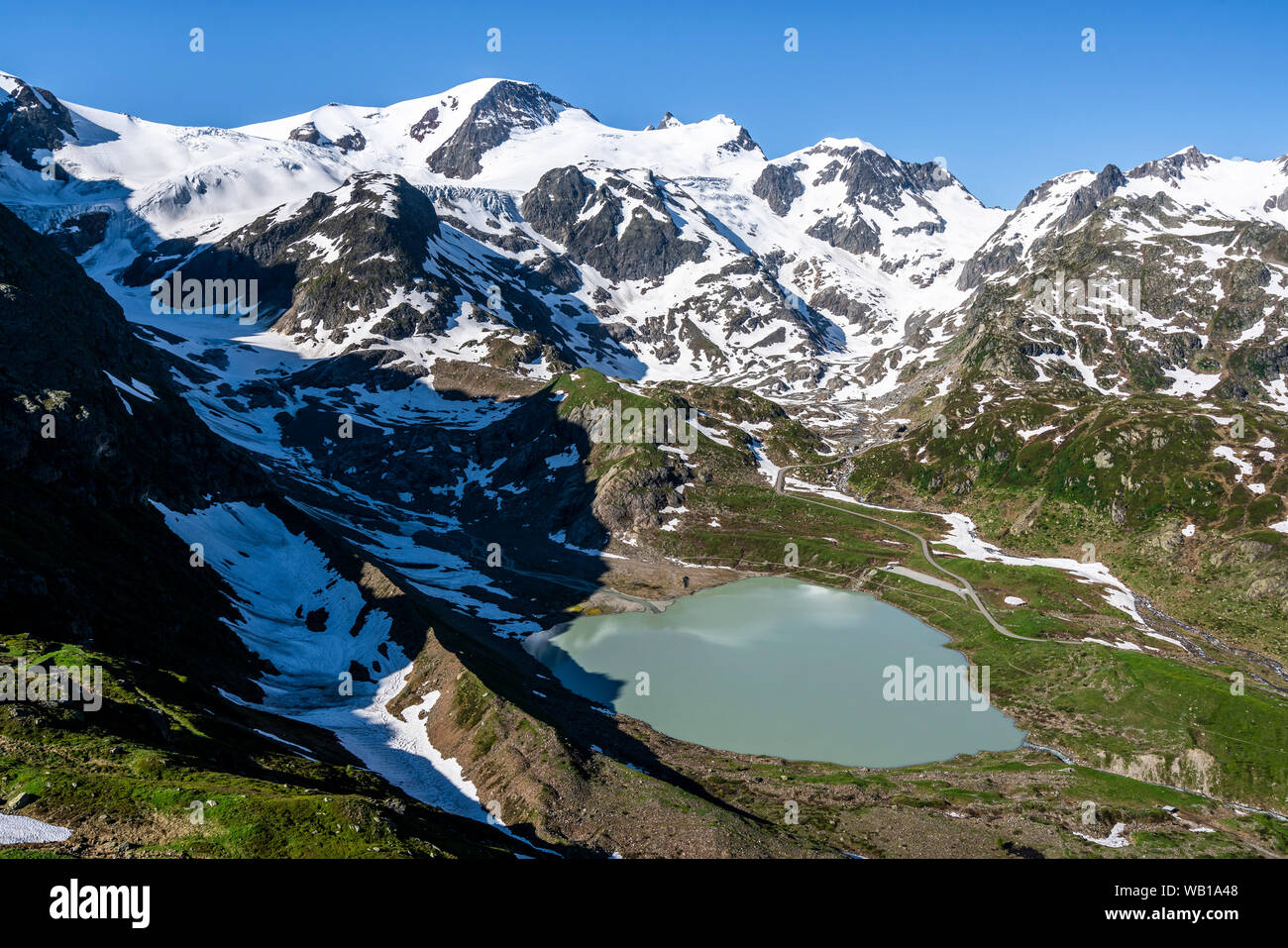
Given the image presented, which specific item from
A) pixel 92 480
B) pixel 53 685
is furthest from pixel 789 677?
Result: pixel 92 480

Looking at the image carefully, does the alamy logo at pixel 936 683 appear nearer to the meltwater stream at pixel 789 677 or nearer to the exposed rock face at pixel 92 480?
the meltwater stream at pixel 789 677

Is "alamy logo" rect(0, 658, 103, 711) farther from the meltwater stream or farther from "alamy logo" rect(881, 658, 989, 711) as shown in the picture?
"alamy logo" rect(881, 658, 989, 711)

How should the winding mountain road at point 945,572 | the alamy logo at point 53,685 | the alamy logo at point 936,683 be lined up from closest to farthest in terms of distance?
the alamy logo at point 53,685 → the alamy logo at point 936,683 → the winding mountain road at point 945,572
